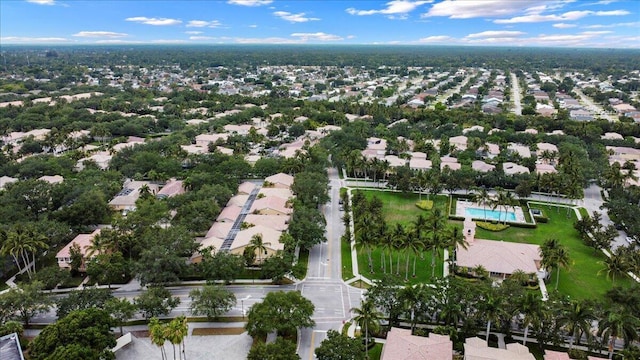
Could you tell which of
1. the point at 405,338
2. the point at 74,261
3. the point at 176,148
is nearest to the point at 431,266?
the point at 405,338

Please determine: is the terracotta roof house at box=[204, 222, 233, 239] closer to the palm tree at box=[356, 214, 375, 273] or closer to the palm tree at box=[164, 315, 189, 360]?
the palm tree at box=[356, 214, 375, 273]

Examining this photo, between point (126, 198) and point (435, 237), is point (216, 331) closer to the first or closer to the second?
point (435, 237)

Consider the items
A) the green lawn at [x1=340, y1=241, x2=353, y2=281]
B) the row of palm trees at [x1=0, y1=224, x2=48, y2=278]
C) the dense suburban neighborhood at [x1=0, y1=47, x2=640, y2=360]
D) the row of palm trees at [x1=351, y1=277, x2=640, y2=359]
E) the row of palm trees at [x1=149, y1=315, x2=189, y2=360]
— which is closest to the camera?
the row of palm trees at [x1=149, y1=315, x2=189, y2=360]

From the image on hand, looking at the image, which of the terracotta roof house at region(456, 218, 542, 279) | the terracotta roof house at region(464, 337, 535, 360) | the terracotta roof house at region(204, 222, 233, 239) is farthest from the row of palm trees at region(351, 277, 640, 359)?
the terracotta roof house at region(204, 222, 233, 239)

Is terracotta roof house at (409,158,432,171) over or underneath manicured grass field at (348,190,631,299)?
over

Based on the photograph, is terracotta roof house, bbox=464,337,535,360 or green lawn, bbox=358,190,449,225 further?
green lawn, bbox=358,190,449,225

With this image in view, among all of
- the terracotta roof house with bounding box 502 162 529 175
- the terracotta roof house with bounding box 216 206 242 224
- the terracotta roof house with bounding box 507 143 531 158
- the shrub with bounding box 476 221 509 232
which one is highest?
the terracotta roof house with bounding box 507 143 531 158

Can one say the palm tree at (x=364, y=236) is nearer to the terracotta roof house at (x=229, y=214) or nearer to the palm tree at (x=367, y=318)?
the palm tree at (x=367, y=318)

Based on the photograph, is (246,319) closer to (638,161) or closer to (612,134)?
(638,161)
